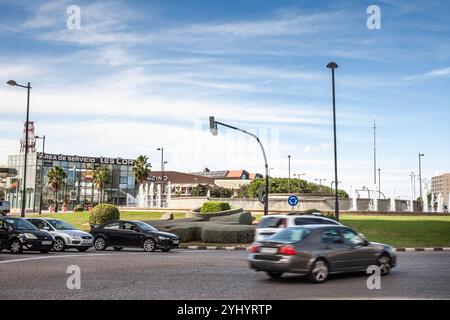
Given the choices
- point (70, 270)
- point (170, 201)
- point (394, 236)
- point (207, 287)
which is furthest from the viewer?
point (170, 201)

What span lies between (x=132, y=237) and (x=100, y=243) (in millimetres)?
1653

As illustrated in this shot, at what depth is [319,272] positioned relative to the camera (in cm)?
1216

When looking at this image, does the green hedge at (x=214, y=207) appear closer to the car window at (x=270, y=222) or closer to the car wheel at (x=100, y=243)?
the car wheel at (x=100, y=243)

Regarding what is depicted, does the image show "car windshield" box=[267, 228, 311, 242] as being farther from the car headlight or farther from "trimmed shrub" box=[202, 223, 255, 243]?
"trimmed shrub" box=[202, 223, 255, 243]

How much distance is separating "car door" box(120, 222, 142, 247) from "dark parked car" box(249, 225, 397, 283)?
1065 centimetres

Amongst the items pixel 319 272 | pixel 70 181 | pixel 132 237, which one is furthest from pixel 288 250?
pixel 70 181

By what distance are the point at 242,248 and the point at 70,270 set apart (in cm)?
1250

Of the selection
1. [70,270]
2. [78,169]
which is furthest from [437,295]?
[78,169]

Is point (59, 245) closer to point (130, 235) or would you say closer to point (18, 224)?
point (18, 224)

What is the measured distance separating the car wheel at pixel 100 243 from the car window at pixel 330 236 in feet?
43.2

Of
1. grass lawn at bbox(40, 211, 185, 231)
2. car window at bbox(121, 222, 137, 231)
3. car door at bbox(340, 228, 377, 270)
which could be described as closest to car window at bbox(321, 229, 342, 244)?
car door at bbox(340, 228, 377, 270)

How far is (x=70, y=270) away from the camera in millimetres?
14328
